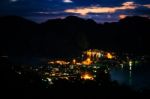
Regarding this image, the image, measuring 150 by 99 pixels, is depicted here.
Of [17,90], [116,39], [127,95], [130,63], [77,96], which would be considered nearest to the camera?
[17,90]

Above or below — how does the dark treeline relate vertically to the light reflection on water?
above

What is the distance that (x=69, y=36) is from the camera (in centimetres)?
4453

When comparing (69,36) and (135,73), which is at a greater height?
(69,36)

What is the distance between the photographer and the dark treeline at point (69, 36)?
3888cm

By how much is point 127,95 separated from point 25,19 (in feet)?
112

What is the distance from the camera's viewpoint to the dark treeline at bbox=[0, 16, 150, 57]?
38875 mm

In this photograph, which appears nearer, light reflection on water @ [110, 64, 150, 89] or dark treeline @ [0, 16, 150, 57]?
light reflection on water @ [110, 64, 150, 89]

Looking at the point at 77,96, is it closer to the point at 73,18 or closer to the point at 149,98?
the point at 149,98

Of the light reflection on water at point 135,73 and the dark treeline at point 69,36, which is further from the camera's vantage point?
the dark treeline at point 69,36

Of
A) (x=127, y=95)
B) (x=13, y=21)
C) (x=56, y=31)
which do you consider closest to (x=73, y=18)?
(x=56, y=31)

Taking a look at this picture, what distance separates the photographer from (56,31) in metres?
45.6

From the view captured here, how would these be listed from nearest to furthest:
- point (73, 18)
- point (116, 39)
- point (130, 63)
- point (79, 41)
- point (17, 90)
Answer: point (17, 90) < point (79, 41) < point (130, 63) < point (73, 18) < point (116, 39)

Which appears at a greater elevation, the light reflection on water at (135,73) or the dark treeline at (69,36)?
the dark treeline at (69,36)

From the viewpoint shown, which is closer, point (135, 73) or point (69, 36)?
point (135, 73)
